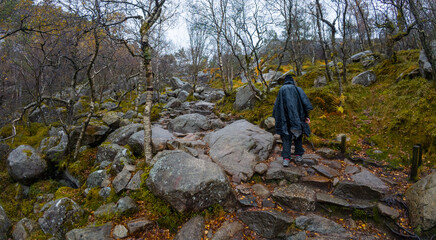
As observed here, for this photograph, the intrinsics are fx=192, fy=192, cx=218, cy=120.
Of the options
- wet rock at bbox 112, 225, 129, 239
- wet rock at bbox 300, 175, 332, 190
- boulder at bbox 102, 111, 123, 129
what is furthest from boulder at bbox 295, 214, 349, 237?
boulder at bbox 102, 111, 123, 129

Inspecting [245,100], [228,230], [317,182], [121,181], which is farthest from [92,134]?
[317,182]

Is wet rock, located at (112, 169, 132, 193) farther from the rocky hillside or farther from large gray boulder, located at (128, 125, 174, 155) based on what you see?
large gray boulder, located at (128, 125, 174, 155)

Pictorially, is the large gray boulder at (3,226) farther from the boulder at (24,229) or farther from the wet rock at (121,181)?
the wet rock at (121,181)

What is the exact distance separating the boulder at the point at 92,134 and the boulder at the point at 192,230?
7.04 metres

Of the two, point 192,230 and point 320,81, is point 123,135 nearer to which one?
point 192,230

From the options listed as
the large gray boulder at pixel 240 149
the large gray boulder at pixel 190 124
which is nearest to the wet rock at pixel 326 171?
the large gray boulder at pixel 240 149

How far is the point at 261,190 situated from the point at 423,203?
9.39 feet

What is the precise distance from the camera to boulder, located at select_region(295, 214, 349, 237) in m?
3.50

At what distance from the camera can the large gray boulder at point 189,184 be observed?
3.99m

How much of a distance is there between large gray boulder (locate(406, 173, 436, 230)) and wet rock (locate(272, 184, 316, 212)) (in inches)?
63.1

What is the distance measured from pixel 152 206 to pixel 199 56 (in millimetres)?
24964

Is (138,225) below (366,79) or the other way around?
below

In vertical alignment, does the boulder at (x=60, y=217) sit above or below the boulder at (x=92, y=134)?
below

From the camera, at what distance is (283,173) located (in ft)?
16.4
